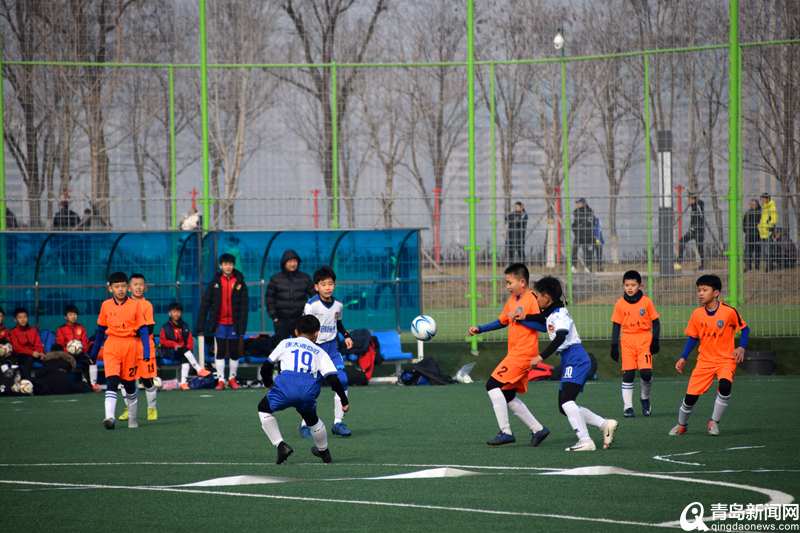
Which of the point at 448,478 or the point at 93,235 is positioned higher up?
the point at 93,235

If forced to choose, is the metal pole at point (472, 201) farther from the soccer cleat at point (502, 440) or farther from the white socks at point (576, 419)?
the white socks at point (576, 419)

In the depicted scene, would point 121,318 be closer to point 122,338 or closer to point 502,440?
point 122,338

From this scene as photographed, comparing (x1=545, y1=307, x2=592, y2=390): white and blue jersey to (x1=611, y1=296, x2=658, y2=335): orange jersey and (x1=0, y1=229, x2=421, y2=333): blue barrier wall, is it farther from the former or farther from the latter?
(x1=0, y1=229, x2=421, y2=333): blue barrier wall

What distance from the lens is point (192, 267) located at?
1547 cm

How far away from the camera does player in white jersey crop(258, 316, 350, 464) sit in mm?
6844

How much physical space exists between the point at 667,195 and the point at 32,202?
1182 centimetres

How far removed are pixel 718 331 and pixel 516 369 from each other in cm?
243

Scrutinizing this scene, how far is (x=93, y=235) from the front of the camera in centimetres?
1532

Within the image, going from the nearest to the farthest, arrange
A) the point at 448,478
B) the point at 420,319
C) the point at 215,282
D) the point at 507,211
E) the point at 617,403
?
the point at 448,478 < the point at 420,319 < the point at 617,403 < the point at 215,282 < the point at 507,211

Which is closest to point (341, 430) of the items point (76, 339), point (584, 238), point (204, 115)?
point (76, 339)

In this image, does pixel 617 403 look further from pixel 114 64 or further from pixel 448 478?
pixel 114 64

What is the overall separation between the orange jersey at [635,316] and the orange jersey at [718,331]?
52.5 inches

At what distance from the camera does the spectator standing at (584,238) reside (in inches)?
607

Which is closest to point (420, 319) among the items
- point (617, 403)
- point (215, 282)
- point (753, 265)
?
point (617, 403)
